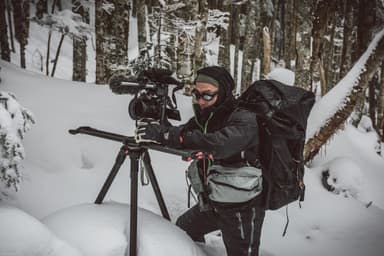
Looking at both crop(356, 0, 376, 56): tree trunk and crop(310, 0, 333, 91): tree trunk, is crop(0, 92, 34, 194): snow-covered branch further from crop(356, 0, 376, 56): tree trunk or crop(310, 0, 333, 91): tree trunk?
crop(356, 0, 376, 56): tree trunk

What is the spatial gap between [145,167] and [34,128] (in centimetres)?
234

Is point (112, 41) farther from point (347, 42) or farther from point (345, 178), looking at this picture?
point (347, 42)

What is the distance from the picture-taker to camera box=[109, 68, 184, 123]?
2398 mm

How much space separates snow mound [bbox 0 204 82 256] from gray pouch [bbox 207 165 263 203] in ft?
3.79

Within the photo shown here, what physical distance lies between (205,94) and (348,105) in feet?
13.4

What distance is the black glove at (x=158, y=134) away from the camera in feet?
7.46

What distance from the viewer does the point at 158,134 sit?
2.32m

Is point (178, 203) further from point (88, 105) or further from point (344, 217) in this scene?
point (344, 217)

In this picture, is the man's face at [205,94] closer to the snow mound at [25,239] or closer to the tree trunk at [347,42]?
the snow mound at [25,239]

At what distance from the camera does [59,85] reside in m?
5.63

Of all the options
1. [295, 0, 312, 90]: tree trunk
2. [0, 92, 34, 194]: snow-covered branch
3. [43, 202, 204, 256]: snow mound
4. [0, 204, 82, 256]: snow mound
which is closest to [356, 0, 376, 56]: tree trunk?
[295, 0, 312, 90]: tree trunk

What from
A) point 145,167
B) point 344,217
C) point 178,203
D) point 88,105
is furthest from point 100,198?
point 344,217

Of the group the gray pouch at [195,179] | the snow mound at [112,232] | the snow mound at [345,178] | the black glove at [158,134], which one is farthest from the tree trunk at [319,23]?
the snow mound at [112,232]

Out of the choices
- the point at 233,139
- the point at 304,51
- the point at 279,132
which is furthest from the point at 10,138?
the point at 304,51
